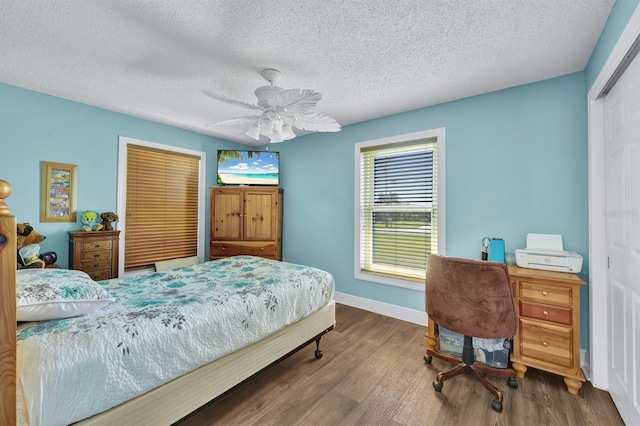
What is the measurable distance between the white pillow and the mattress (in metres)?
0.05

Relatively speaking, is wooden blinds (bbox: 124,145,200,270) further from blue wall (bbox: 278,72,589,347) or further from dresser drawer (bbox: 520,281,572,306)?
dresser drawer (bbox: 520,281,572,306)

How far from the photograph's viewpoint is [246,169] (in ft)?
13.6

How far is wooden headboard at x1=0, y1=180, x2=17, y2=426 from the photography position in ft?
2.68

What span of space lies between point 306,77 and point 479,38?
1378mm

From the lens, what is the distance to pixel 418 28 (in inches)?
69.6

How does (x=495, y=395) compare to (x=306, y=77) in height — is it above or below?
below

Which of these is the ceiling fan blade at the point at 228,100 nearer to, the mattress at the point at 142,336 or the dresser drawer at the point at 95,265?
the mattress at the point at 142,336

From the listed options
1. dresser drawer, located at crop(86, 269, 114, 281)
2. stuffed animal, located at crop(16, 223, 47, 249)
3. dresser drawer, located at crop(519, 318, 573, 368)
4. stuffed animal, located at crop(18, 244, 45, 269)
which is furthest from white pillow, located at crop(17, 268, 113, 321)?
dresser drawer, located at crop(519, 318, 573, 368)

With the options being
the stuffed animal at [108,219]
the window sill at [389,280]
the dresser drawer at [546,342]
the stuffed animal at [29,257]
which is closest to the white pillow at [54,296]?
the stuffed animal at [29,257]

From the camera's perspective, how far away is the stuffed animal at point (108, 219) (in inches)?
122

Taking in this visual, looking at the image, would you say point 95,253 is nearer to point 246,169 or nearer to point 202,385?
point 246,169

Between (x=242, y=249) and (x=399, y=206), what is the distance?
7.82 ft

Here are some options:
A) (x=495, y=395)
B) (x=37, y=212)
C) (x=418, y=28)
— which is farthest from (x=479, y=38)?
(x=37, y=212)

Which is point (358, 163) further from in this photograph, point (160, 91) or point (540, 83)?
point (160, 91)
